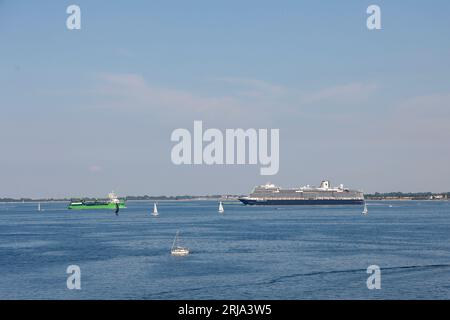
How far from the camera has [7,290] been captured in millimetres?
42938

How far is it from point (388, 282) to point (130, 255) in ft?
100

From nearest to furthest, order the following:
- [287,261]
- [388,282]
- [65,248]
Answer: [388,282]
[287,261]
[65,248]

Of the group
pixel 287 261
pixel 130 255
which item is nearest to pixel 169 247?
pixel 130 255

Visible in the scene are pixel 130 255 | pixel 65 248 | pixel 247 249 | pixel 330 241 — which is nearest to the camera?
pixel 130 255

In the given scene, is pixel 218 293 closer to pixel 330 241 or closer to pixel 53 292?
pixel 53 292

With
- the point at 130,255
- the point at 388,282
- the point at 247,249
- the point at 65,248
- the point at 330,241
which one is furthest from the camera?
the point at 330,241

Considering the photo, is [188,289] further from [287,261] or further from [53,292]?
Answer: [287,261]

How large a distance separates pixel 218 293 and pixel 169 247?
1304 inches
